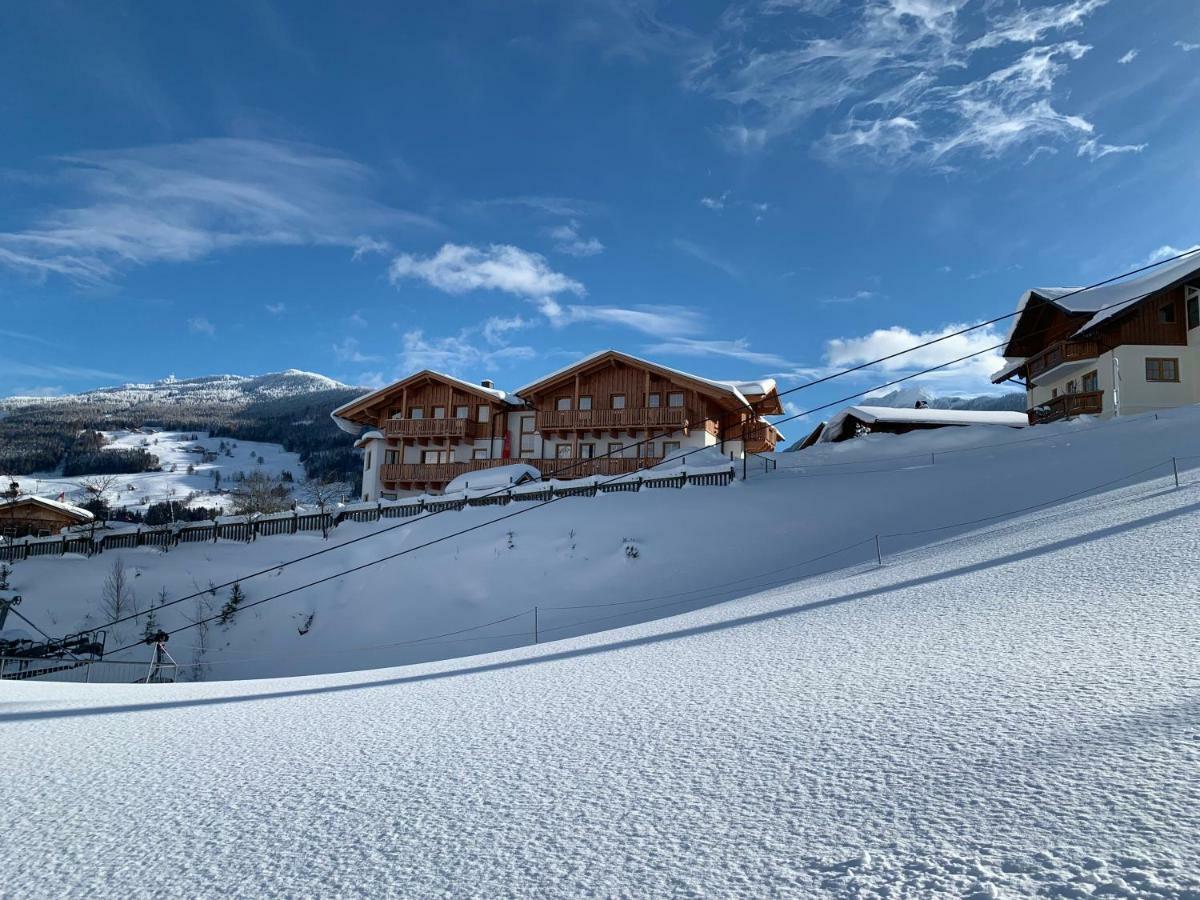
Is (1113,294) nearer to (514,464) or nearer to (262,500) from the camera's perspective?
(514,464)

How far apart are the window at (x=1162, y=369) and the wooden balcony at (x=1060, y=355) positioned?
6.71ft

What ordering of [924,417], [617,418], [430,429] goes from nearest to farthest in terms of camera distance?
[617,418] → [430,429] → [924,417]

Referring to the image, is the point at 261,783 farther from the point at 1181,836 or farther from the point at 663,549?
the point at 663,549

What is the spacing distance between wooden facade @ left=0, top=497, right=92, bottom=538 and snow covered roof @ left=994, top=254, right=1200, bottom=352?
50.1 metres

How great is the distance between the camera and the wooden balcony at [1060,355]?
32.2 metres

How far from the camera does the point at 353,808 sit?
3.65 metres

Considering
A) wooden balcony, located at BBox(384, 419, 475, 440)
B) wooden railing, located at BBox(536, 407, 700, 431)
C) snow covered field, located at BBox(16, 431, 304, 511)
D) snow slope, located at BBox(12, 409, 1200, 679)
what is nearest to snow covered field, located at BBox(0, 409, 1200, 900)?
snow slope, located at BBox(12, 409, 1200, 679)

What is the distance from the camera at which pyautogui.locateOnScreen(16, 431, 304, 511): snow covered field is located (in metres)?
108

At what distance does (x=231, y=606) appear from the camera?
22562 mm

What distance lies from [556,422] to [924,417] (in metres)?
21.0

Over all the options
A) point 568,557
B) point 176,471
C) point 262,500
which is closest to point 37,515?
point 262,500

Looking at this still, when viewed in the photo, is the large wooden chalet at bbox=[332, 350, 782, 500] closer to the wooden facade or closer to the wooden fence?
the wooden fence

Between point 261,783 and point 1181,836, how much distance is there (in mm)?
4305

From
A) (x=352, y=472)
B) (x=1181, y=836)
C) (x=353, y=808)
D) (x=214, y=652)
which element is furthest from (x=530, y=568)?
(x=352, y=472)
